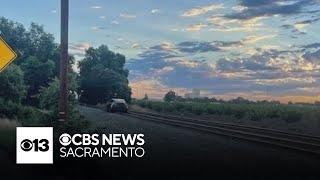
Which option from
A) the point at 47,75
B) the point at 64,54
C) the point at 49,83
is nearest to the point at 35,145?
the point at 64,54

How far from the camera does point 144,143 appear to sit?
1449 cm

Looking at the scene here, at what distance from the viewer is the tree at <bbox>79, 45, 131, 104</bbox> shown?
21656mm

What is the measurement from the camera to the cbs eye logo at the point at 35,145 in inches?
552

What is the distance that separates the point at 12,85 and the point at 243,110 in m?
24.8

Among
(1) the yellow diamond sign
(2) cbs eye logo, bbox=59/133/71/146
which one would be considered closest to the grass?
(1) the yellow diamond sign

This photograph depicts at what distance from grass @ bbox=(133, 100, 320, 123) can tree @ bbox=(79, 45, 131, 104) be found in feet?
48.2

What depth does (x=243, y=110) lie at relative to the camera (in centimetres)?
5212

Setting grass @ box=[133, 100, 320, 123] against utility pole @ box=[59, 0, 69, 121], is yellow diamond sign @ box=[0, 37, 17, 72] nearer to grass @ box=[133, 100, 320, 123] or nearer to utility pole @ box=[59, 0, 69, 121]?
utility pole @ box=[59, 0, 69, 121]

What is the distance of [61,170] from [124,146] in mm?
1529

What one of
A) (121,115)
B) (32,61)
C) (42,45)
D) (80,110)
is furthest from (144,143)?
(42,45)

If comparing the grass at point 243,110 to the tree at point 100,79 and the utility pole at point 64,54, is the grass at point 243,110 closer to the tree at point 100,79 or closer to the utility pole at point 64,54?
the tree at point 100,79

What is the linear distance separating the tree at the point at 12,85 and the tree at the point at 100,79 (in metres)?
6.90

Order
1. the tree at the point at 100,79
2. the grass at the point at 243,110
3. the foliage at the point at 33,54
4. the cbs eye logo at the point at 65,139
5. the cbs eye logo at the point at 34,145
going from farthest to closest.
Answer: the grass at the point at 243,110 < the foliage at the point at 33,54 < the tree at the point at 100,79 < the cbs eye logo at the point at 65,139 < the cbs eye logo at the point at 34,145

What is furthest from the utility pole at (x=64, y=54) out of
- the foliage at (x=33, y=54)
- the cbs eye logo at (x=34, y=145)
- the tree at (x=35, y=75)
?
the tree at (x=35, y=75)
